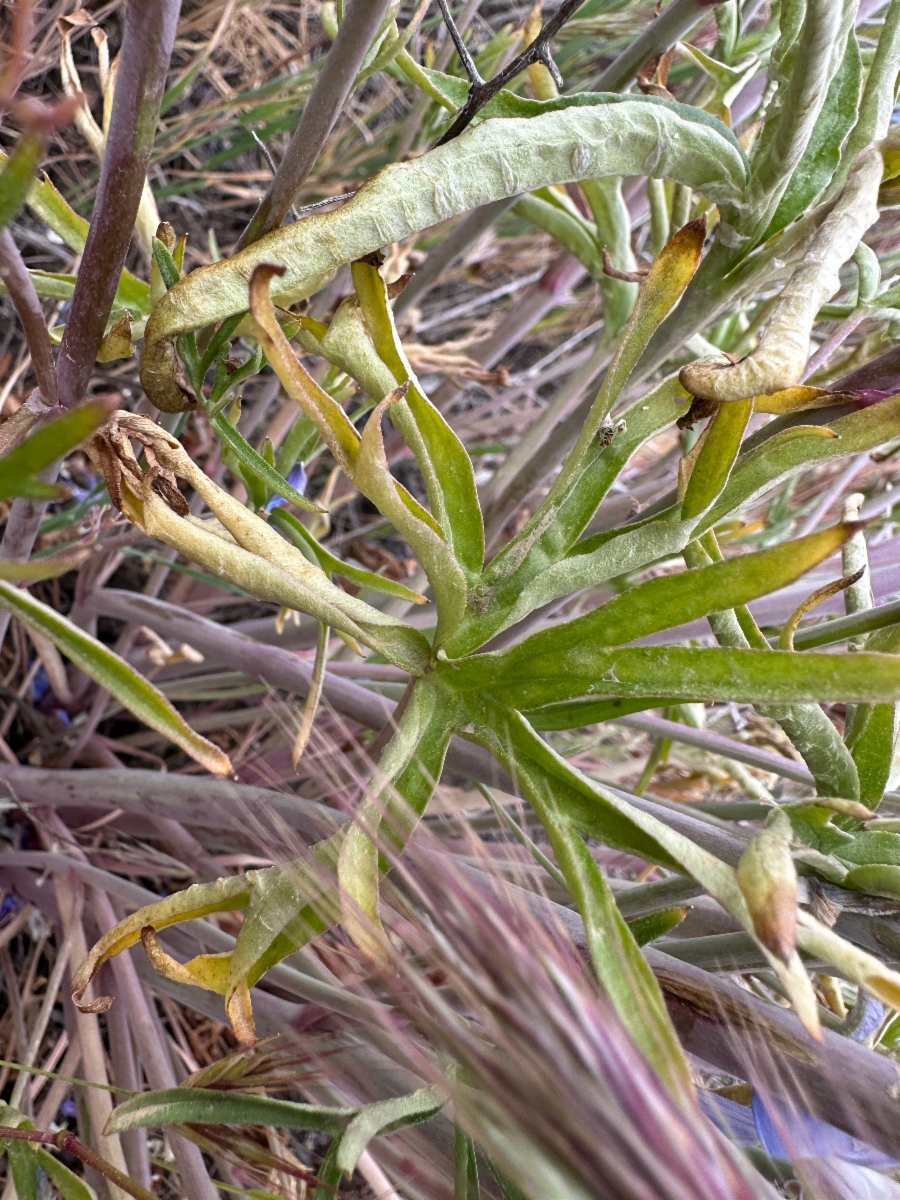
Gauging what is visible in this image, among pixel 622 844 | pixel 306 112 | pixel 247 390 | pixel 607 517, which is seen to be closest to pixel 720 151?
pixel 306 112

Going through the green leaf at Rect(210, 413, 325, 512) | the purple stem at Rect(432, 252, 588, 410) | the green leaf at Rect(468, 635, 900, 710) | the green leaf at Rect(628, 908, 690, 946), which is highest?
the purple stem at Rect(432, 252, 588, 410)

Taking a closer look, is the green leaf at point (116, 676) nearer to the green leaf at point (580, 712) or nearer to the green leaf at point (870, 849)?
the green leaf at point (580, 712)

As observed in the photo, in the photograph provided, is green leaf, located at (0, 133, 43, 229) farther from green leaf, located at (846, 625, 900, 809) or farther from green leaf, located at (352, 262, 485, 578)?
green leaf, located at (846, 625, 900, 809)

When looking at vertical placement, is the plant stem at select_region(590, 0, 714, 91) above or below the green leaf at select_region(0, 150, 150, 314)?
above

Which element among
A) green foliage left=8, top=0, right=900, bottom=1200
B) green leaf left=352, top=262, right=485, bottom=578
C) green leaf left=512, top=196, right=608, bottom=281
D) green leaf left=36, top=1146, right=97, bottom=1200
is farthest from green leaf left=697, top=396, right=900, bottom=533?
green leaf left=36, top=1146, right=97, bottom=1200

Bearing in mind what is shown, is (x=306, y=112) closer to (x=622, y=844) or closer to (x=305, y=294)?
(x=305, y=294)

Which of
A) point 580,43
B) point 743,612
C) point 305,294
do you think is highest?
point 580,43

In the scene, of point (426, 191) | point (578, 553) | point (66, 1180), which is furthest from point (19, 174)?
point (66, 1180)

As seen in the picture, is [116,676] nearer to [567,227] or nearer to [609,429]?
[609,429]
